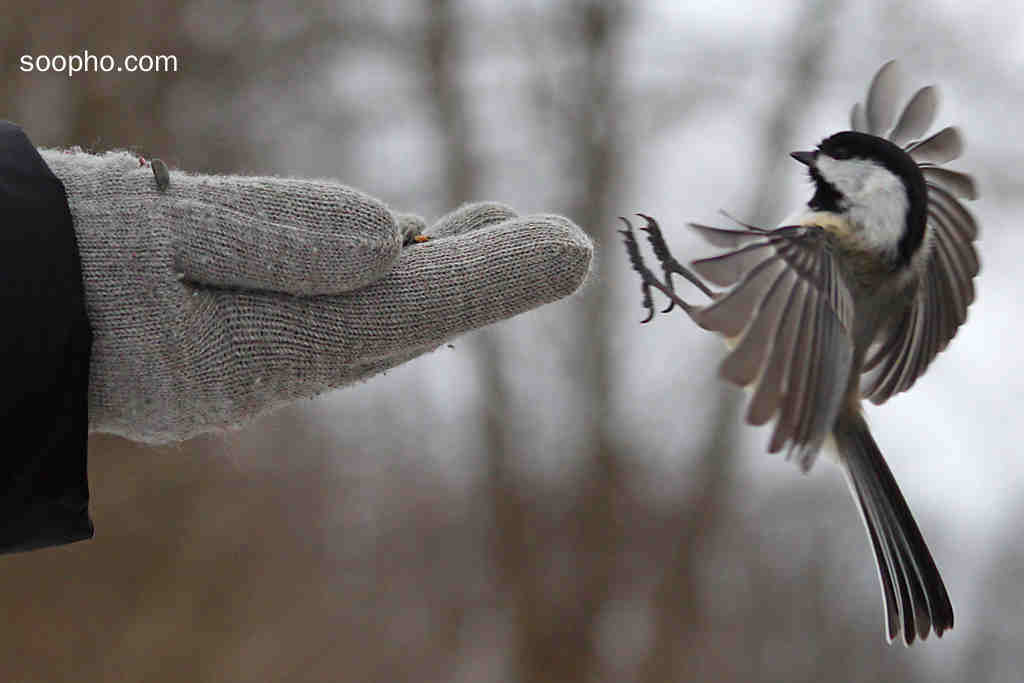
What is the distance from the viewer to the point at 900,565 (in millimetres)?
740

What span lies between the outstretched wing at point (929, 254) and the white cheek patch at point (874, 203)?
9cm

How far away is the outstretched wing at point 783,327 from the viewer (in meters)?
0.59

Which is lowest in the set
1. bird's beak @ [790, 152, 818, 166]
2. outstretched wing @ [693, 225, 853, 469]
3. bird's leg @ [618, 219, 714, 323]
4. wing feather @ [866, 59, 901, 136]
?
bird's leg @ [618, 219, 714, 323]

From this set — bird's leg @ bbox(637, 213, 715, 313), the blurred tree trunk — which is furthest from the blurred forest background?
bird's leg @ bbox(637, 213, 715, 313)

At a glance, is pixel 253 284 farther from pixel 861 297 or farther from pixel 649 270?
pixel 861 297

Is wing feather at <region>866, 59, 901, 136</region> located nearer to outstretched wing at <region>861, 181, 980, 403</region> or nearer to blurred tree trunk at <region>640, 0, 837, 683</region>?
outstretched wing at <region>861, 181, 980, 403</region>

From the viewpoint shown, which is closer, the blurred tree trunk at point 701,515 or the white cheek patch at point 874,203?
the white cheek patch at point 874,203

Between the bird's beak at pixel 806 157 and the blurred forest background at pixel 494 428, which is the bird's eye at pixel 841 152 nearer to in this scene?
the bird's beak at pixel 806 157

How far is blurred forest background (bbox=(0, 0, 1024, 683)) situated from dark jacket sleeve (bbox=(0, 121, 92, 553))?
46.0 inches

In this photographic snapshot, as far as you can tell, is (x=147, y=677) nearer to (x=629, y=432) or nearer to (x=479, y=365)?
(x=479, y=365)

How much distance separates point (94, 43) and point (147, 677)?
46.2 inches

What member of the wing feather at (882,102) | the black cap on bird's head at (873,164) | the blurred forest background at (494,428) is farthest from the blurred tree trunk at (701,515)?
the black cap on bird's head at (873,164)

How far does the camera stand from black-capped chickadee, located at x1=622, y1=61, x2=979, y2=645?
62 centimetres

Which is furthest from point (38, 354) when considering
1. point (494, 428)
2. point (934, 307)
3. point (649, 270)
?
point (494, 428)
